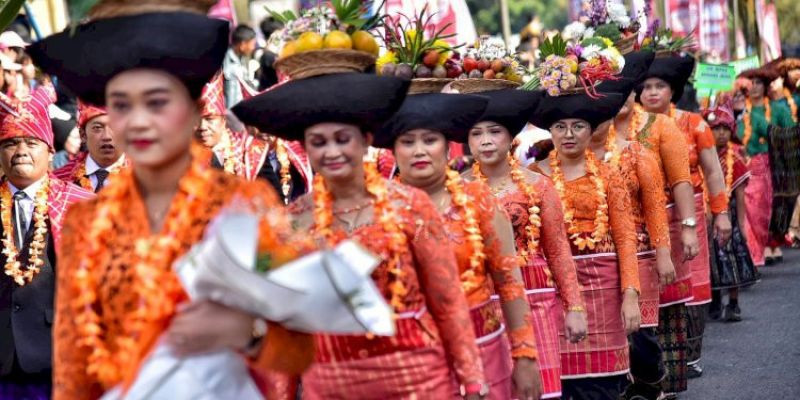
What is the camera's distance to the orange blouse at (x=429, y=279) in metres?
5.55

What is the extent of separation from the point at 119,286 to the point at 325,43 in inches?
65.4

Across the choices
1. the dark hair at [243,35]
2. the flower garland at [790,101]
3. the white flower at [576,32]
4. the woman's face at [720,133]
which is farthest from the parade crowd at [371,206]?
the flower garland at [790,101]

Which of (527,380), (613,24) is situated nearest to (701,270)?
(613,24)

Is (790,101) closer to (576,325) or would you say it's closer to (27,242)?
(576,325)

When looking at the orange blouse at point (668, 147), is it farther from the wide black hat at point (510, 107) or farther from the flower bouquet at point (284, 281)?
the flower bouquet at point (284, 281)

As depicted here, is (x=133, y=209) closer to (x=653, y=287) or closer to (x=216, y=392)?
(x=216, y=392)

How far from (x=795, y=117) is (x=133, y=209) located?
56.9 feet

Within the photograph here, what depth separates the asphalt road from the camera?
10961 mm

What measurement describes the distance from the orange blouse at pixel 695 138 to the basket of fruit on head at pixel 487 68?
3.58m

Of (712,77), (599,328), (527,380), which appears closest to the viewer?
(527,380)

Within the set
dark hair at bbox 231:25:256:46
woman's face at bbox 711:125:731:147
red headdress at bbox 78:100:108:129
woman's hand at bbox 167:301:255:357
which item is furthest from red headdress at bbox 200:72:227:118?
woman's face at bbox 711:125:731:147

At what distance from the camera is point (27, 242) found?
25.0ft

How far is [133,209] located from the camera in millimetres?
4348

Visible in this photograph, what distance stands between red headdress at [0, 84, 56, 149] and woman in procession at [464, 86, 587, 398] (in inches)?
83.8
